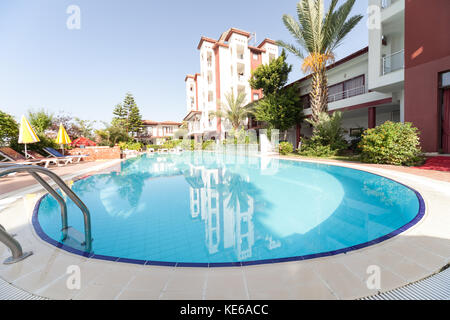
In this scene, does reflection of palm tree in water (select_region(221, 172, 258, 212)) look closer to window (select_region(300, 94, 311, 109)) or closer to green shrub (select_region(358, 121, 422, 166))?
green shrub (select_region(358, 121, 422, 166))

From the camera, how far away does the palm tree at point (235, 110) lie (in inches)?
863

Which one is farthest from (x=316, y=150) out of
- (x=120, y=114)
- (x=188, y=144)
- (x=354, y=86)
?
(x=120, y=114)

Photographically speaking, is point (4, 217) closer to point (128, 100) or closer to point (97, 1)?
point (97, 1)

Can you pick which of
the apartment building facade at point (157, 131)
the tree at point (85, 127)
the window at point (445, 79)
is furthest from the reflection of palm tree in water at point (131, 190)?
the apartment building facade at point (157, 131)

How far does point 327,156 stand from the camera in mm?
13523

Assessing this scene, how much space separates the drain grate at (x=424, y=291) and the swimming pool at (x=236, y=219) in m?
0.74

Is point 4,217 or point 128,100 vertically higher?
point 128,100

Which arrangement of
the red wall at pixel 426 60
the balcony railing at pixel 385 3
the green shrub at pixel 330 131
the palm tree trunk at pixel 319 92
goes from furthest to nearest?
the palm tree trunk at pixel 319 92, the green shrub at pixel 330 131, the balcony railing at pixel 385 3, the red wall at pixel 426 60

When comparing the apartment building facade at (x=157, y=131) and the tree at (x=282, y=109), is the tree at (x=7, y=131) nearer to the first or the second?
the tree at (x=282, y=109)

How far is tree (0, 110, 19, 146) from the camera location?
41.9 ft

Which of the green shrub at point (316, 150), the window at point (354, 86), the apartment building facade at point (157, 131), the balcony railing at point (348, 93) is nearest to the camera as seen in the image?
the green shrub at point (316, 150)

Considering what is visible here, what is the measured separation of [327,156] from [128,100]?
3953cm

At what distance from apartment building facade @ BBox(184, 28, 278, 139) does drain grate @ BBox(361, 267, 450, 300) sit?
2245 cm
